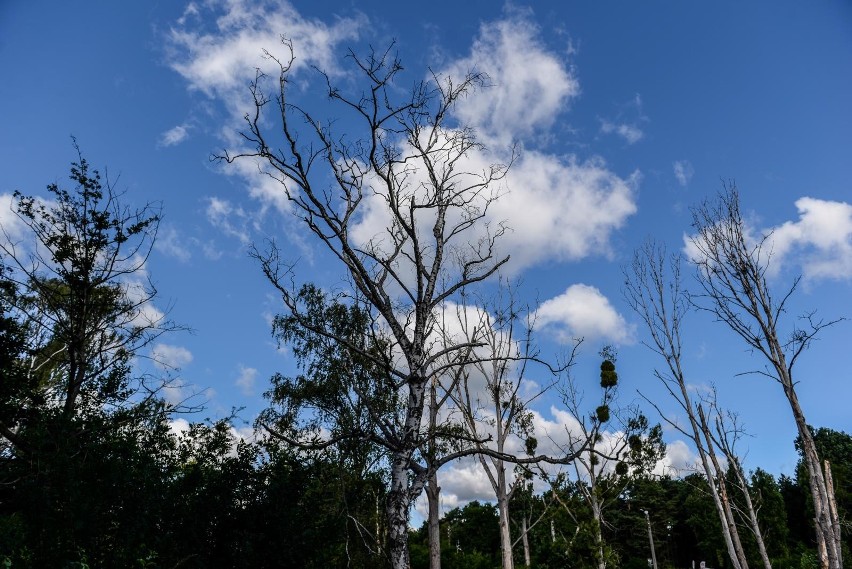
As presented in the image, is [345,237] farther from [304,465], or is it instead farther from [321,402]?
[321,402]

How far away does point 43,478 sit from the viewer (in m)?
8.23

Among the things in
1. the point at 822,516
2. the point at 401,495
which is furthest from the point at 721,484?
the point at 401,495

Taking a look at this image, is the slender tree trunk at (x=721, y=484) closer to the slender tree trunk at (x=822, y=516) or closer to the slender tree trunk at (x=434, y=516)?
the slender tree trunk at (x=822, y=516)

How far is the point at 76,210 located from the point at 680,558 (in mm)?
62483

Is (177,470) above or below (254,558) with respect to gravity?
above

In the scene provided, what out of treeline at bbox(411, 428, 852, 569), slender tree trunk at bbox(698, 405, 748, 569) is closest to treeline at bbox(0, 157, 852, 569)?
slender tree trunk at bbox(698, 405, 748, 569)

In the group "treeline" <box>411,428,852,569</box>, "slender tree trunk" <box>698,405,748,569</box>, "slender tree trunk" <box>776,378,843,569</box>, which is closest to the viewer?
"slender tree trunk" <box>776,378,843,569</box>

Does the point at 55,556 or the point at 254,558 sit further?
the point at 254,558

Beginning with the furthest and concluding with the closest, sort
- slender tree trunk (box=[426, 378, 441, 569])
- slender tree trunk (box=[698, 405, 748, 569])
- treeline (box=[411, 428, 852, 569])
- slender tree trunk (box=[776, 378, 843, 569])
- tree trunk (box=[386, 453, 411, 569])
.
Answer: treeline (box=[411, 428, 852, 569]) < slender tree trunk (box=[426, 378, 441, 569]) < slender tree trunk (box=[698, 405, 748, 569]) < slender tree trunk (box=[776, 378, 843, 569]) < tree trunk (box=[386, 453, 411, 569])

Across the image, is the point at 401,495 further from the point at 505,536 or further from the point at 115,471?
the point at 505,536

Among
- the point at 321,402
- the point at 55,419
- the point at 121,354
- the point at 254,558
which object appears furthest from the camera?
the point at 321,402

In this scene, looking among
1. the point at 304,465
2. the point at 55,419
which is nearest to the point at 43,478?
the point at 55,419

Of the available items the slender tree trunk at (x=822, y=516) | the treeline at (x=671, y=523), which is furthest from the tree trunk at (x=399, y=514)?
the treeline at (x=671, y=523)

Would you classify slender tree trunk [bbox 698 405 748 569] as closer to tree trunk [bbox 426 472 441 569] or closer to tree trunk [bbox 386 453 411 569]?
tree trunk [bbox 426 472 441 569]
